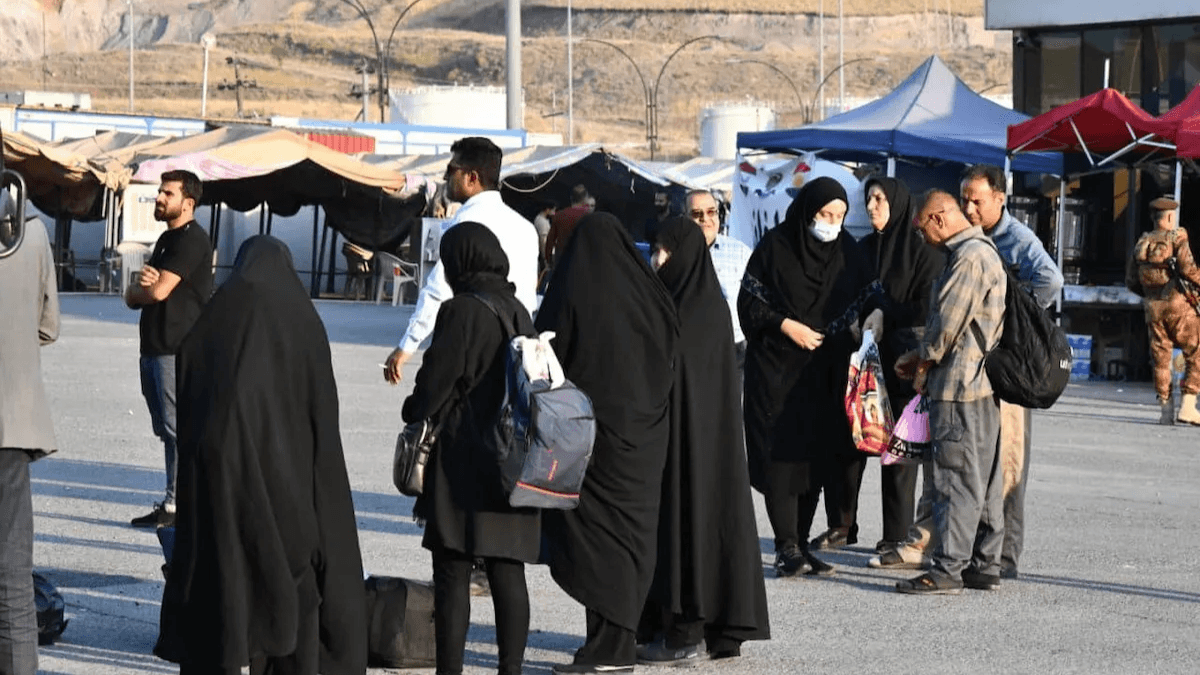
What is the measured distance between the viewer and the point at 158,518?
9781mm

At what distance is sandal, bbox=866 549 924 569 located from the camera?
29.6ft

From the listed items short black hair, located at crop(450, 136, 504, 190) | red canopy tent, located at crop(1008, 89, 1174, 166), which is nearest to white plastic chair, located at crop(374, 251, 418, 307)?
red canopy tent, located at crop(1008, 89, 1174, 166)

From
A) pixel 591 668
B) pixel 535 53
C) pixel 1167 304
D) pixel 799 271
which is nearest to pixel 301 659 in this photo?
pixel 591 668

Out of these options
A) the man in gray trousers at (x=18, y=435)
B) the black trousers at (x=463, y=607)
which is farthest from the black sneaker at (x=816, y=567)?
the man in gray trousers at (x=18, y=435)

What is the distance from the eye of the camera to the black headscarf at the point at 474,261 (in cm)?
637

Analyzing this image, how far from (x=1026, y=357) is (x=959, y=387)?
0.29 m

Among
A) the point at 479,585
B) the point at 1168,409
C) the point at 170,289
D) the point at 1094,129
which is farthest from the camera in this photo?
the point at 1094,129

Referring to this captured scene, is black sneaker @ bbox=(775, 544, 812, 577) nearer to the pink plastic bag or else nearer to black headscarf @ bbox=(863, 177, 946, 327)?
the pink plastic bag

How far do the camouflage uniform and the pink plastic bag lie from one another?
7.57 meters

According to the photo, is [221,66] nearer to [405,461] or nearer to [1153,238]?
[1153,238]

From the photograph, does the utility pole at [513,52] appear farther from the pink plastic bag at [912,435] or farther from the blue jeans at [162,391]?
the pink plastic bag at [912,435]

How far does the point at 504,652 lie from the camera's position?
249 inches

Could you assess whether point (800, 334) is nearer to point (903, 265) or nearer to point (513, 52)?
point (903, 265)

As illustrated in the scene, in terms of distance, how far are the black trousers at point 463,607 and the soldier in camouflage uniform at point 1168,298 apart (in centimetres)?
1038
